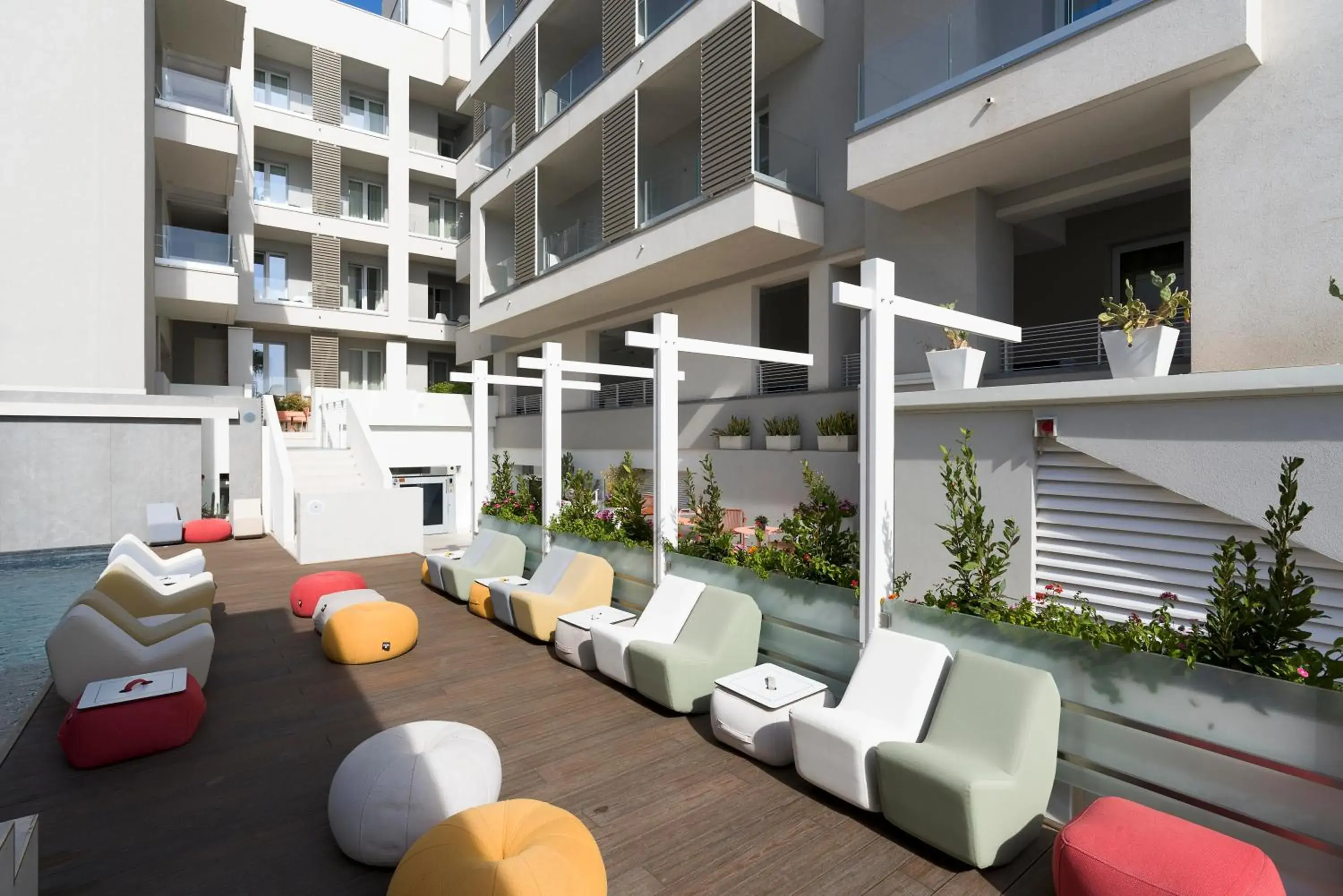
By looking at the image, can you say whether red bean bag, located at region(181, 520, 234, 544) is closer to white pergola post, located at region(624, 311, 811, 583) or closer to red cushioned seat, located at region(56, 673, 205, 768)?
red cushioned seat, located at region(56, 673, 205, 768)

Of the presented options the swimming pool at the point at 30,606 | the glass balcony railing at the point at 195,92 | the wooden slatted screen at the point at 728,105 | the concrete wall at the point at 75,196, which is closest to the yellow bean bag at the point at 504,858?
the swimming pool at the point at 30,606

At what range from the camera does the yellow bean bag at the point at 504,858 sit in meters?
3.19

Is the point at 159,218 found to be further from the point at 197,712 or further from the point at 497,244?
the point at 197,712

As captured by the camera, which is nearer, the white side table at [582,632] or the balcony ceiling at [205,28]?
the white side table at [582,632]

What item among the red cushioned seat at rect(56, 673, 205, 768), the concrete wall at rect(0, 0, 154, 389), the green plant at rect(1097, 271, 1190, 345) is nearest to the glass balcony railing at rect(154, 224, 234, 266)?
the concrete wall at rect(0, 0, 154, 389)

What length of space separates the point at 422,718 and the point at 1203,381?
682 cm

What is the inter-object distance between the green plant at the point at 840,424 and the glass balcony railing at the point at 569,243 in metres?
6.87

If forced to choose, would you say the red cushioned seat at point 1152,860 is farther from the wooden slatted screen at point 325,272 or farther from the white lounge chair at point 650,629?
the wooden slatted screen at point 325,272

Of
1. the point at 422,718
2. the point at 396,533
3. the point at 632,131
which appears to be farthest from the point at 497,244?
the point at 422,718

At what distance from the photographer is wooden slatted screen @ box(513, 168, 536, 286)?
17.6 meters

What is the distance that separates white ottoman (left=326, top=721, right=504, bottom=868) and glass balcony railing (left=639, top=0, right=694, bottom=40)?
12998mm

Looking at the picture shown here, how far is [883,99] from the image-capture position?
9711mm

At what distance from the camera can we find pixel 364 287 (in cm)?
2573

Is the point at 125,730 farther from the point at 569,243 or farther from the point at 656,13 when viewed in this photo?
the point at 656,13
